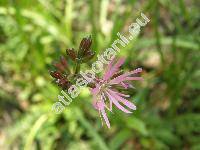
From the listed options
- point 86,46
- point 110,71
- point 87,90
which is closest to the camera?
point 86,46

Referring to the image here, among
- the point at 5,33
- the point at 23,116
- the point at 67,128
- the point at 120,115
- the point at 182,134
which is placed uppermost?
the point at 5,33

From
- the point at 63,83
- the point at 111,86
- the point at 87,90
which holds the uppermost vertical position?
the point at 87,90

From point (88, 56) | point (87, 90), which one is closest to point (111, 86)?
point (88, 56)

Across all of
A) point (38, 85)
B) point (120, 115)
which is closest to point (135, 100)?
point (120, 115)

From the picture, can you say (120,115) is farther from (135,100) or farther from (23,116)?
(23,116)

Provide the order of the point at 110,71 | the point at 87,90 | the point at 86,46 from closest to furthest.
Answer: the point at 86,46
the point at 110,71
the point at 87,90

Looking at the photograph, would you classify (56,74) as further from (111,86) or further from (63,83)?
(111,86)

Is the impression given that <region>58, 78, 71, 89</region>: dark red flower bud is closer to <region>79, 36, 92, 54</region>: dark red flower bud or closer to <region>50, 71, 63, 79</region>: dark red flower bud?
<region>50, 71, 63, 79</region>: dark red flower bud

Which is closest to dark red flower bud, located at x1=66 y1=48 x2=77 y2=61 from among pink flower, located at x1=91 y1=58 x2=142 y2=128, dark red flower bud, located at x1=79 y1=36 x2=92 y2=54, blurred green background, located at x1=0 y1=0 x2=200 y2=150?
dark red flower bud, located at x1=79 y1=36 x2=92 y2=54

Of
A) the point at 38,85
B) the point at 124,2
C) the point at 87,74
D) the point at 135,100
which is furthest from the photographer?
the point at 124,2
